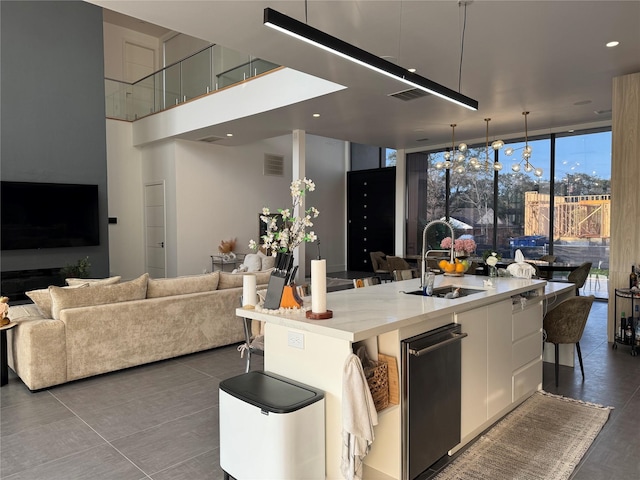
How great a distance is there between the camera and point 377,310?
8.48 ft

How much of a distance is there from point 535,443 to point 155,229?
8.65 meters

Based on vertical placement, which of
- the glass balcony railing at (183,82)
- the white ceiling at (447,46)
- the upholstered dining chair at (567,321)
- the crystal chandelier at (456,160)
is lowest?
the upholstered dining chair at (567,321)

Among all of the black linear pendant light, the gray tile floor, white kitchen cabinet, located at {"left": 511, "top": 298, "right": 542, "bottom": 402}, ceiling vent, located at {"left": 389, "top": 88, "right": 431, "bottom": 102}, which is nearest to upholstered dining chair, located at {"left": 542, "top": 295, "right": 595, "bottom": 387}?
white kitchen cabinet, located at {"left": 511, "top": 298, "right": 542, "bottom": 402}

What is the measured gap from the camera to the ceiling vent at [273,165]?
10.7 m

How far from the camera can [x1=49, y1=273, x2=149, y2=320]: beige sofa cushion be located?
3977 millimetres

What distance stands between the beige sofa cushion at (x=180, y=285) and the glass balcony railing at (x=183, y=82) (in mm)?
3337

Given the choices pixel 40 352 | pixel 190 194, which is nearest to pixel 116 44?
pixel 190 194

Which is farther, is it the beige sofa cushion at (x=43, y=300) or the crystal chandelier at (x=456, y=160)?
the crystal chandelier at (x=456, y=160)

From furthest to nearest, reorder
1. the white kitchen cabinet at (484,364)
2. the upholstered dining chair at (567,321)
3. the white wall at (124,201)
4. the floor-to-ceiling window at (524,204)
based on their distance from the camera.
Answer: the white wall at (124,201)
the floor-to-ceiling window at (524,204)
the upholstered dining chair at (567,321)
the white kitchen cabinet at (484,364)

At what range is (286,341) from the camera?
2.51 meters

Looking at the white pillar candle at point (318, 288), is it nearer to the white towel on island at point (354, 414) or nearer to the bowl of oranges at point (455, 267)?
the white towel on island at point (354, 414)

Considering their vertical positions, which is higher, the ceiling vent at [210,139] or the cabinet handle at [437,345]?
the ceiling vent at [210,139]

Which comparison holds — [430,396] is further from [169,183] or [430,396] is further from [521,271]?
[169,183]

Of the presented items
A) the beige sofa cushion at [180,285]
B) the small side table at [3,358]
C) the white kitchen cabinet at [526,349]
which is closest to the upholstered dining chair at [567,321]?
the white kitchen cabinet at [526,349]
